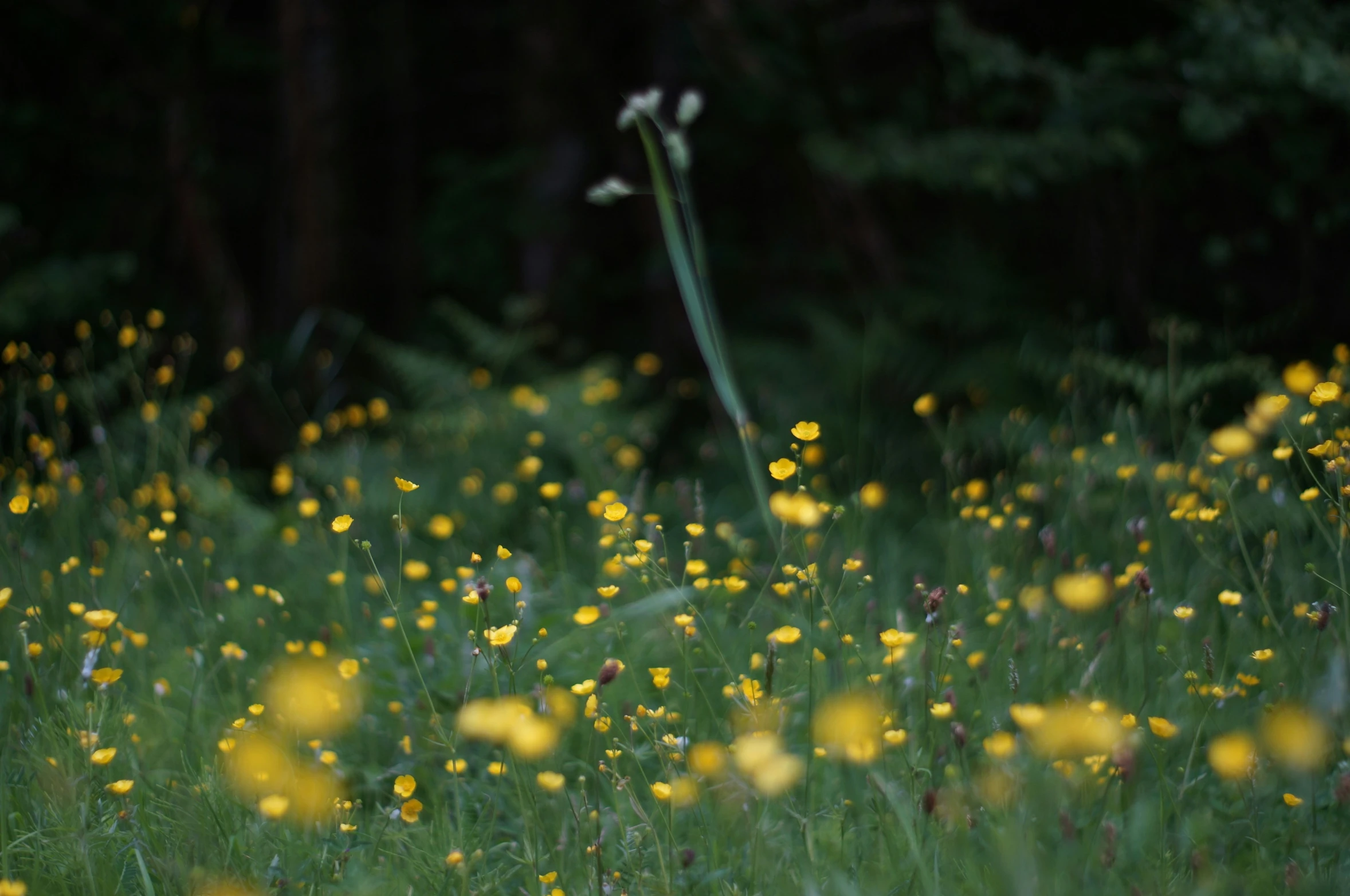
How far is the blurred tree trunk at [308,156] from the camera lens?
4559mm

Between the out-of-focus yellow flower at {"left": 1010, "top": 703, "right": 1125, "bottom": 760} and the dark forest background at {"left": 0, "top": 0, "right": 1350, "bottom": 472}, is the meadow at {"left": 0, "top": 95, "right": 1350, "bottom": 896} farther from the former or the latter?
the dark forest background at {"left": 0, "top": 0, "right": 1350, "bottom": 472}

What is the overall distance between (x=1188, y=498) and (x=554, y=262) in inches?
139

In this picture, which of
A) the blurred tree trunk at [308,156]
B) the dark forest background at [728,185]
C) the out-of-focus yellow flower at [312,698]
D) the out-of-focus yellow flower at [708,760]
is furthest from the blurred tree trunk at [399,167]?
the out-of-focus yellow flower at [708,760]

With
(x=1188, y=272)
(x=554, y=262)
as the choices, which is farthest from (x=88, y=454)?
(x=1188, y=272)

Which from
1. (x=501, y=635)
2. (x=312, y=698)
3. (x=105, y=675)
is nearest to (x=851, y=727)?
(x=501, y=635)

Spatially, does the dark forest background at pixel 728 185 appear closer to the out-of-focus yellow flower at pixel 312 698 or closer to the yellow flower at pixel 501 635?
the yellow flower at pixel 501 635

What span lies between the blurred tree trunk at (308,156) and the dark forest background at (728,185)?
0.02 meters

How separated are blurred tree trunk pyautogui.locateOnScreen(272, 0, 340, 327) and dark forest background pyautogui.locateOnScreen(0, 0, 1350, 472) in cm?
2

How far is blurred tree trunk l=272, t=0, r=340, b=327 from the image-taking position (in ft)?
15.0

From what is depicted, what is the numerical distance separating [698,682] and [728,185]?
4.00m

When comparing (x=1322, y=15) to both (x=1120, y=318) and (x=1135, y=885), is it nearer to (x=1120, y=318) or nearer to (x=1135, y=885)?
(x=1120, y=318)

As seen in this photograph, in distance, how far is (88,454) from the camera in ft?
12.0

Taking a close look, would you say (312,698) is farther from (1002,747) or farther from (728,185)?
(728,185)

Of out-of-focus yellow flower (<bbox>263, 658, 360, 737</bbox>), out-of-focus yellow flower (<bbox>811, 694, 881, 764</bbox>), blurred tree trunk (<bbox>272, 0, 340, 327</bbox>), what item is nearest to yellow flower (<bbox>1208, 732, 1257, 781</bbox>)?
out-of-focus yellow flower (<bbox>811, 694, 881, 764</bbox>)
